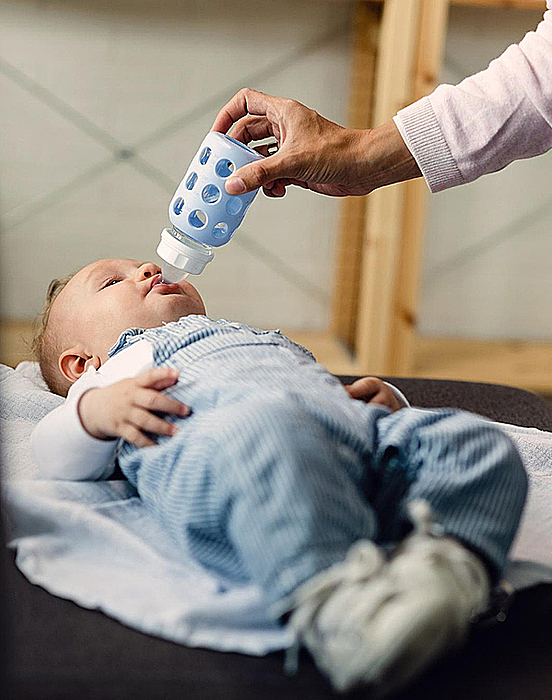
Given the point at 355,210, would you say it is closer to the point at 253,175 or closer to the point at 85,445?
the point at 253,175

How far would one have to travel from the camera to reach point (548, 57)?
3.60 ft

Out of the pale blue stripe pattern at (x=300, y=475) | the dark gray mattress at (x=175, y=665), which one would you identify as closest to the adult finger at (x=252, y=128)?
the pale blue stripe pattern at (x=300, y=475)

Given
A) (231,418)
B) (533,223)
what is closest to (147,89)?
(533,223)

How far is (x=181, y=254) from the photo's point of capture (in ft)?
3.51

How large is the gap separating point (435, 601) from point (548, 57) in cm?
73

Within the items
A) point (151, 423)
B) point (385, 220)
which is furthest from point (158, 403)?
point (385, 220)

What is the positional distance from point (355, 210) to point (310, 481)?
1.63 meters

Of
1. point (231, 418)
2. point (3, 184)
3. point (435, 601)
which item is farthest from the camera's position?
point (3, 184)

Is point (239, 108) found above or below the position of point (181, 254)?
above

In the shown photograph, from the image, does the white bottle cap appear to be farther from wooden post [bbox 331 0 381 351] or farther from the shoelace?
wooden post [bbox 331 0 381 351]

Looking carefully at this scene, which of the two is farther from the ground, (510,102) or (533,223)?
(510,102)

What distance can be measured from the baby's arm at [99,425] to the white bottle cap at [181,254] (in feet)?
0.64

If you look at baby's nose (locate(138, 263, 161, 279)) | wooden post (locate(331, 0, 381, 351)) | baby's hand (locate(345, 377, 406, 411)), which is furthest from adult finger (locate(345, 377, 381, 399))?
wooden post (locate(331, 0, 381, 351))

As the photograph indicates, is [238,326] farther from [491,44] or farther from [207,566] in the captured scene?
[491,44]
